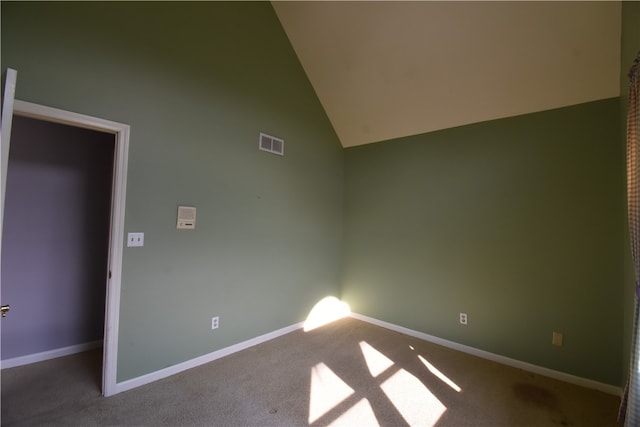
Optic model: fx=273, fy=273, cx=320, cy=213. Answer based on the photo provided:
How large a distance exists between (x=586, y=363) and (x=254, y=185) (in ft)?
11.8

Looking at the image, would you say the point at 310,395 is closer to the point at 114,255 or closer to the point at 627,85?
the point at 114,255

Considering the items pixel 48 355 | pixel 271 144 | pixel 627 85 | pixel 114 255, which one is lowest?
pixel 48 355

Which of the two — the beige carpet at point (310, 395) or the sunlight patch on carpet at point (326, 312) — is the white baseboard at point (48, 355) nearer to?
the beige carpet at point (310, 395)

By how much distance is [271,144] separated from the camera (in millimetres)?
3230

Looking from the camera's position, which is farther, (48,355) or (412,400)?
(48,355)

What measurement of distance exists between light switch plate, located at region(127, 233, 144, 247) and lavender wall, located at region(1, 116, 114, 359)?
120 centimetres

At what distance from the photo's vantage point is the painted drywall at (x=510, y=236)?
2.41 metres

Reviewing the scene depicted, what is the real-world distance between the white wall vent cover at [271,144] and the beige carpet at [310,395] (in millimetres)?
2244

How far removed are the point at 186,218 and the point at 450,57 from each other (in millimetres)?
3013

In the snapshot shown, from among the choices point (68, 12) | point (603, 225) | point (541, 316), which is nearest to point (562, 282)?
point (541, 316)

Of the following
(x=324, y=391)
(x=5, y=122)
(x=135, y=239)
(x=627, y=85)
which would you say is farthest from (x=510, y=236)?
(x=5, y=122)

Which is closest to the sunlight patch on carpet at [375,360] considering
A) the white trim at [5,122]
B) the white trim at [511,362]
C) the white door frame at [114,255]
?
the white trim at [511,362]

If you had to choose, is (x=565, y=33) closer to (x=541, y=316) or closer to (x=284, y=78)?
(x=541, y=316)

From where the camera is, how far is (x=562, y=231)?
8.48 ft
